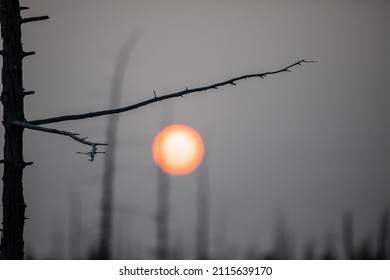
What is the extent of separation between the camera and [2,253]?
425 centimetres

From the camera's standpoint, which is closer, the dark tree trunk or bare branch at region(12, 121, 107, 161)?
bare branch at region(12, 121, 107, 161)

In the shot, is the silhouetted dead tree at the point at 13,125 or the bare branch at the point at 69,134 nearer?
the bare branch at the point at 69,134

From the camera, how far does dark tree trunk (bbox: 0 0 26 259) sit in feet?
Result: 13.6

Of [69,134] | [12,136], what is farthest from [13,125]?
[69,134]

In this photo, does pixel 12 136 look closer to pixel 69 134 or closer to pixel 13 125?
pixel 13 125

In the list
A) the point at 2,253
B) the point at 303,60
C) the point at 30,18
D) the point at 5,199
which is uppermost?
the point at 30,18

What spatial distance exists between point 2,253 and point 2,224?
0.80 feet

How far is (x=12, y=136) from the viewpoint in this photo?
13.6ft

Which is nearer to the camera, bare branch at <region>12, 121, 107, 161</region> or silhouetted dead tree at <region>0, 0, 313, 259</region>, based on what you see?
bare branch at <region>12, 121, 107, 161</region>

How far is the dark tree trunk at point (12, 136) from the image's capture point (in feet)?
13.6
